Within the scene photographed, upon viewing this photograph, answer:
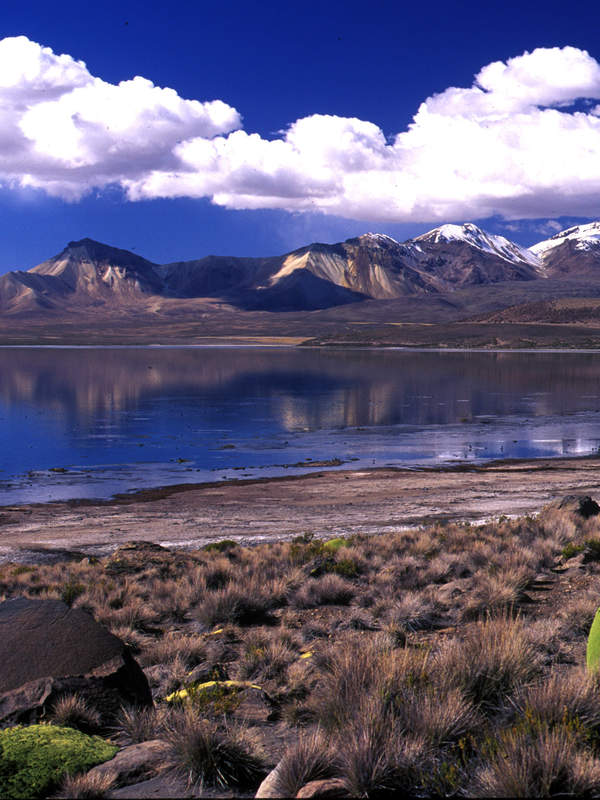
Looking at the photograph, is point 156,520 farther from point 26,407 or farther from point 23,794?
point 26,407

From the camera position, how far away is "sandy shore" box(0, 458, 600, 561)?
2073cm

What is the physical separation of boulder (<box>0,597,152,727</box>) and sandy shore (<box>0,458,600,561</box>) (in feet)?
38.6

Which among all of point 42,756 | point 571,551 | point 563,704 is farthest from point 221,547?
point 563,704

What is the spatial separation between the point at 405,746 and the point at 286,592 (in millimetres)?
6656

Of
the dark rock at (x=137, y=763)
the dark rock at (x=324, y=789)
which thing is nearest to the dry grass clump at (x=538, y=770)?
the dark rock at (x=324, y=789)

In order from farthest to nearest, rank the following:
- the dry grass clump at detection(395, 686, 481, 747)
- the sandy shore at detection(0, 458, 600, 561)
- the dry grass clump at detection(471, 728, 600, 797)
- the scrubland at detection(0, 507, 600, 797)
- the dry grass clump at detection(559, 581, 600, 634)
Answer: the sandy shore at detection(0, 458, 600, 561)
the dry grass clump at detection(559, 581, 600, 634)
the dry grass clump at detection(395, 686, 481, 747)
the scrubland at detection(0, 507, 600, 797)
the dry grass clump at detection(471, 728, 600, 797)

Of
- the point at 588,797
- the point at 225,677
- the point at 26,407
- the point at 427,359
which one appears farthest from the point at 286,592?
the point at 427,359

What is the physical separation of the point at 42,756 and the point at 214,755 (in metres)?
1.14

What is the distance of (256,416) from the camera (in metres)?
59.1

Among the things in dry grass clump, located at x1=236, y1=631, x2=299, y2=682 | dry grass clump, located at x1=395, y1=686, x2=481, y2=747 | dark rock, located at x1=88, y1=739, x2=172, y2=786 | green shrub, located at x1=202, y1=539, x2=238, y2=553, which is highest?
dry grass clump, located at x1=395, y1=686, x2=481, y2=747

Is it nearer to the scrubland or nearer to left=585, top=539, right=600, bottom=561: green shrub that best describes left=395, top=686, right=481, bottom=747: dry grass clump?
the scrubland

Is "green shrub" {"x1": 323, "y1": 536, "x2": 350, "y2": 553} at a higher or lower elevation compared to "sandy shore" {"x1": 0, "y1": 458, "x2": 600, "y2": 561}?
higher

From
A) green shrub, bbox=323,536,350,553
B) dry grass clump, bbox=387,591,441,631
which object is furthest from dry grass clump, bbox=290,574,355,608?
green shrub, bbox=323,536,350,553

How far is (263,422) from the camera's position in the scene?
183 ft
